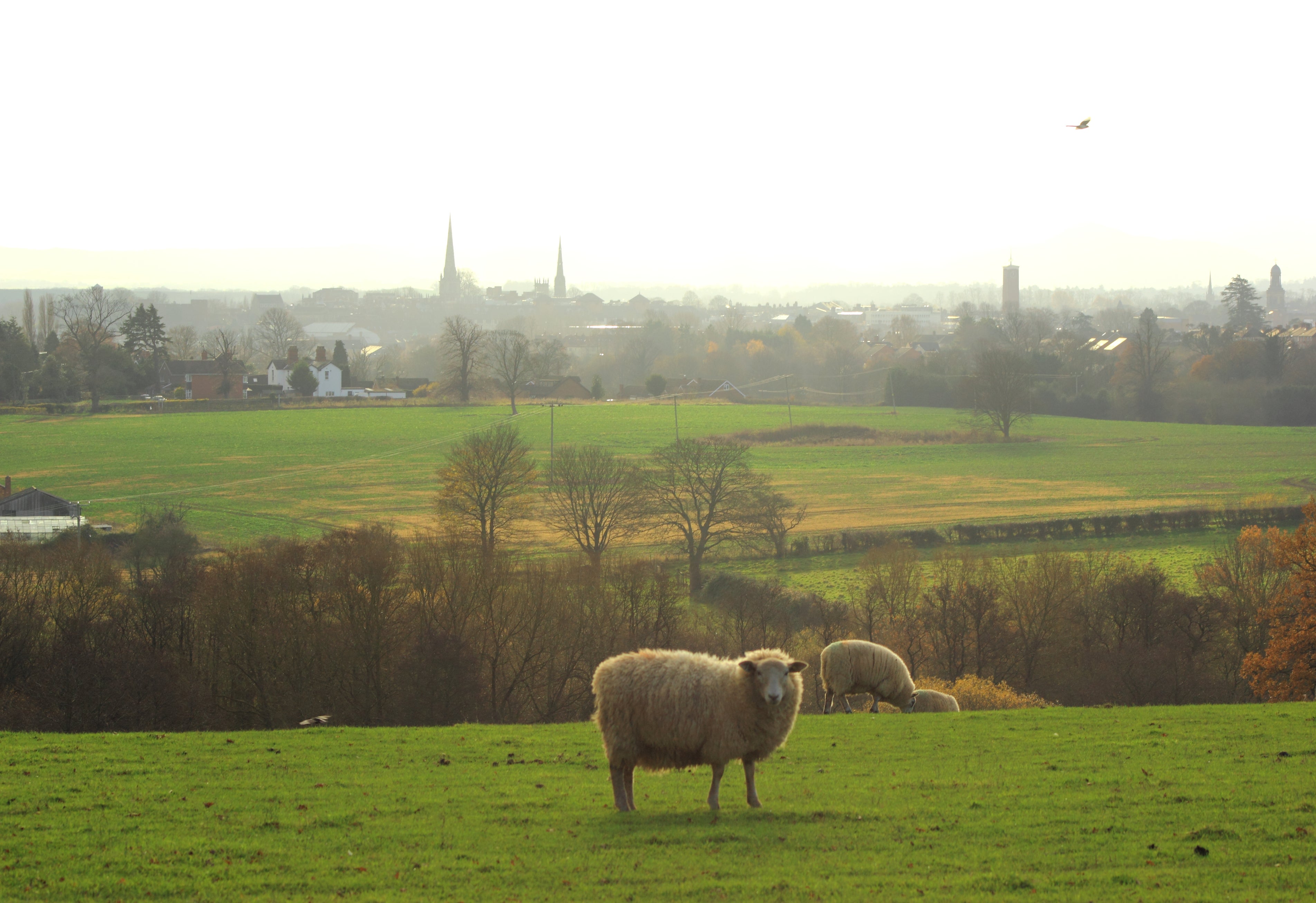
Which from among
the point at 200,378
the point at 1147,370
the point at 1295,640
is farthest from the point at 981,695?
the point at 200,378

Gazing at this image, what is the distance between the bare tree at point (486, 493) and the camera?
57.8 m

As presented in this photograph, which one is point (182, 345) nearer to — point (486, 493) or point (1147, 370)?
point (486, 493)

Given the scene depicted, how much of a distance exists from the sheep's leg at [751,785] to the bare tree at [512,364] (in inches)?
4312

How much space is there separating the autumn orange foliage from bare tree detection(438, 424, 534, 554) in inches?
1419

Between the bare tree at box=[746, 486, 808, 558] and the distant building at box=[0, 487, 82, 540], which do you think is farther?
the bare tree at box=[746, 486, 808, 558]

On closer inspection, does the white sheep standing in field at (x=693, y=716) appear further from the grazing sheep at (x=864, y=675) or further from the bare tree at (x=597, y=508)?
the bare tree at (x=597, y=508)

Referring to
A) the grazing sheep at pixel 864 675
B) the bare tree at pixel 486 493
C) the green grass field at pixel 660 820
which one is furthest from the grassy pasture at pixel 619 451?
the green grass field at pixel 660 820

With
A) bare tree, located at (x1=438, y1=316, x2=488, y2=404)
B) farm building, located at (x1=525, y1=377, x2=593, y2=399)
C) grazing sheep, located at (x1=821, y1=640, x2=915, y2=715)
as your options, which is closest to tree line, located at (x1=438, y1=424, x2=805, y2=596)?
grazing sheep, located at (x1=821, y1=640, x2=915, y2=715)

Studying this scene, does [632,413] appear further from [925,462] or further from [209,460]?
[209,460]

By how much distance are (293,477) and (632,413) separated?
50.4m

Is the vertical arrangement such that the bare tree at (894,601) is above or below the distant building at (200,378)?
below

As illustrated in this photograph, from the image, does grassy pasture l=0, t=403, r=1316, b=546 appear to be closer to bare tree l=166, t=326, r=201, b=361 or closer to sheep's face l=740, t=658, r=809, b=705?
sheep's face l=740, t=658, r=809, b=705

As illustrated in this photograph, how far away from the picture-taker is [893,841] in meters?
11.6

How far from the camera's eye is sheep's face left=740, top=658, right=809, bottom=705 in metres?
13.0
